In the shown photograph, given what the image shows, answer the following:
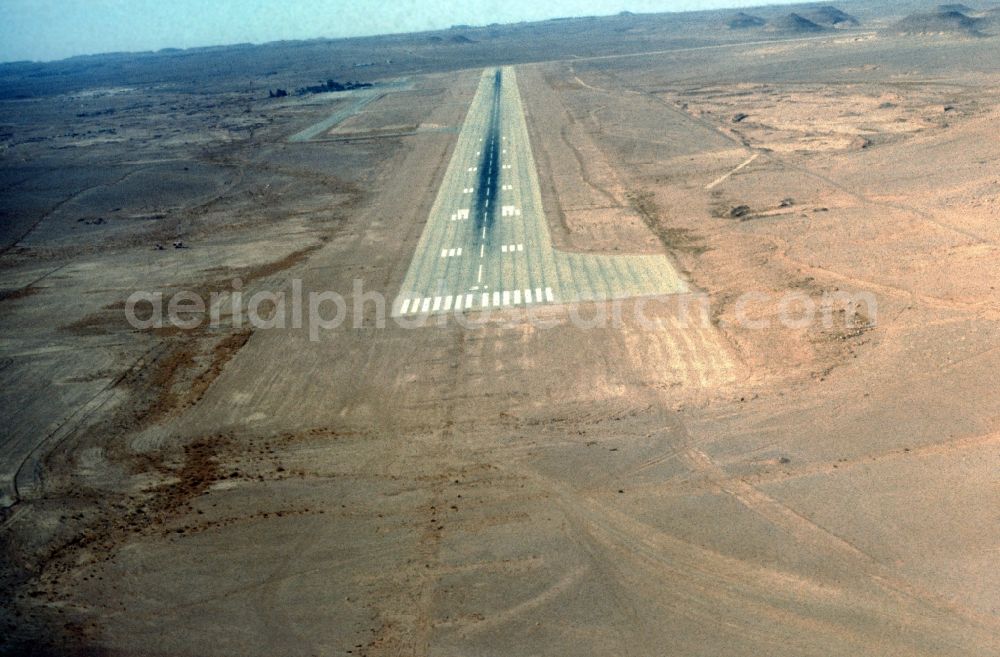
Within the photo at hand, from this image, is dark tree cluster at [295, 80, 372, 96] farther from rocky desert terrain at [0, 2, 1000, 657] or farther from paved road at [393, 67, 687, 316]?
rocky desert terrain at [0, 2, 1000, 657]

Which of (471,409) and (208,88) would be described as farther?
(208,88)

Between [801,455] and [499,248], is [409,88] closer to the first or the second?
[499,248]

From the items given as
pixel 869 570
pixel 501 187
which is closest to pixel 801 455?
pixel 869 570

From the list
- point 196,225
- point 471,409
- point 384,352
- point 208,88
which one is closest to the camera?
point 471,409

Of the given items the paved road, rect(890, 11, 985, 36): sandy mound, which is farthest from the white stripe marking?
rect(890, 11, 985, 36): sandy mound

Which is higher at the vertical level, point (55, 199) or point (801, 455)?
point (55, 199)

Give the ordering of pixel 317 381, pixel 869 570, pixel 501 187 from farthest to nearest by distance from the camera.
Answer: pixel 501 187, pixel 317 381, pixel 869 570

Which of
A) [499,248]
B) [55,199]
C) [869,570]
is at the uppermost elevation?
[55,199]
